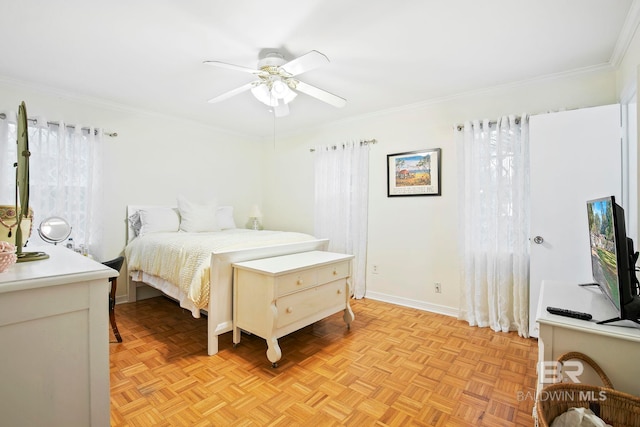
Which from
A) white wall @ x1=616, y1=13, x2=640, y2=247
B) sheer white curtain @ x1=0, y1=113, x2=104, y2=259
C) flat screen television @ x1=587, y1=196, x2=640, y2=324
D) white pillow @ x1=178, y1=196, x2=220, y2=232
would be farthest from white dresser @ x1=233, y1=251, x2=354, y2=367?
white wall @ x1=616, y1=13, x2=640, y2=247

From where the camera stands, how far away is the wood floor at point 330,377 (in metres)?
1.66

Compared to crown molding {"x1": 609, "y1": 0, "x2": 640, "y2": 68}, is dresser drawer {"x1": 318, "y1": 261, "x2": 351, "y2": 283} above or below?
below

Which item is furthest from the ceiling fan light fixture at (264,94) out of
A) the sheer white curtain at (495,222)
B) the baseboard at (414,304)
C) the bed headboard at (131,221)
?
the baseboard at (414,304)

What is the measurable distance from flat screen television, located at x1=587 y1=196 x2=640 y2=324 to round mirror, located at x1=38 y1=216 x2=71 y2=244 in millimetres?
3891

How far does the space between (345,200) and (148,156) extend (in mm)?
2518

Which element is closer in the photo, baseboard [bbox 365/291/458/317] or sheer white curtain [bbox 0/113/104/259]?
sheer white curtain [bbox 0/113/104/259]

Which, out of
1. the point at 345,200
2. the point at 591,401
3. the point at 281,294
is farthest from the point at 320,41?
the point at 591,401

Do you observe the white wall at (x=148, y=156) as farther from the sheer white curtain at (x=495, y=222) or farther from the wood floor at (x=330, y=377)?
the sheer white curtain at (x=495, y=222)

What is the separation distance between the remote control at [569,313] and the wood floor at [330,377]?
70cm

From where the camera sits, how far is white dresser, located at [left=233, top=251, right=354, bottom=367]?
85.7 inches

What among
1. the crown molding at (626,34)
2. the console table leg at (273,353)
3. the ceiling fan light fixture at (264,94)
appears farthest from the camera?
the ceiling fan light fixture at (264,94)

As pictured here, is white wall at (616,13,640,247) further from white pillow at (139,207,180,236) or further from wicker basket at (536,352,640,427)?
white pillow at (139,207,180,236)

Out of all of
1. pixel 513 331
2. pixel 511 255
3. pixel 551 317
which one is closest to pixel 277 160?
pixel 511 255

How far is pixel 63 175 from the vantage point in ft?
10.0
